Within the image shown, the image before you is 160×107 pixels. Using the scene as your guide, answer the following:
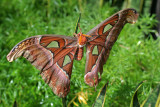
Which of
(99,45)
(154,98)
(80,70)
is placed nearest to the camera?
(154,98)

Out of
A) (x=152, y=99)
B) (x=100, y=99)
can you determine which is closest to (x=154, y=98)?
(x=152, y=99)

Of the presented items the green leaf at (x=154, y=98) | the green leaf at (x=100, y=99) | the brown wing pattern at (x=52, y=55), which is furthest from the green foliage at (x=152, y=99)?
the brown wing pattern at (x=52, y=55)

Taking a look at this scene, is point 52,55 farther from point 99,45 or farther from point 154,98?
point 154,98

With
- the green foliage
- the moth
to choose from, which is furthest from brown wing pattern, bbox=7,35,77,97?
the green foliage

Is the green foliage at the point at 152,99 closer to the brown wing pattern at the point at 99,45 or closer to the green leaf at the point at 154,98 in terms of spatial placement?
the green leaf at the point at 154,98

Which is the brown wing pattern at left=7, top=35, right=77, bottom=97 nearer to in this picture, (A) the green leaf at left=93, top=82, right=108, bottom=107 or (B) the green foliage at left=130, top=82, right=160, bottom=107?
(A) the green leaf at left=93, top=82, right=108, bottom=107

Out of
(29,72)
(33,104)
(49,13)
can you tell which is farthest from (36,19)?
(33,104)

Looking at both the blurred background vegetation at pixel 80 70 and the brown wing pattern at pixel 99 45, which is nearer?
the brown wing pattern at pixel 99 45
